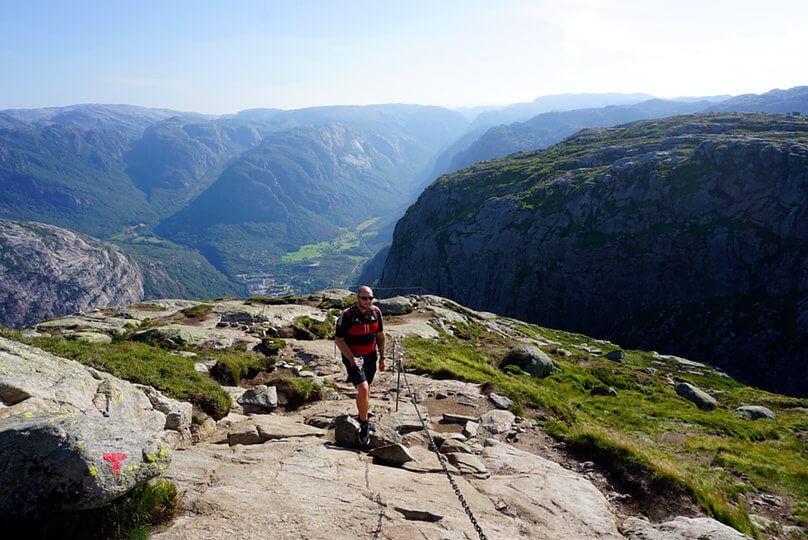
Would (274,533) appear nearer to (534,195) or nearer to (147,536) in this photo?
(147,536)

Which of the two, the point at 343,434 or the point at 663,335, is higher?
the point at 343,434

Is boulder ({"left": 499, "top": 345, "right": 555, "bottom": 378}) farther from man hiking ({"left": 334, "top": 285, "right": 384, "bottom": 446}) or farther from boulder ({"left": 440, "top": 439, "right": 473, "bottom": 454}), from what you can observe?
man hiking ({"left": 334, "top": 285, "right": 384, "bottom": 446})

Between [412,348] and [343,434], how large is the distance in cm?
1984

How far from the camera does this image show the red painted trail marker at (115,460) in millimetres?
7238

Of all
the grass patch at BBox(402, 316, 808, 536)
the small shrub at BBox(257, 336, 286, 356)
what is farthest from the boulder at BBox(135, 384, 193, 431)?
the grass patch at BBox(402, 316, 808, 536)

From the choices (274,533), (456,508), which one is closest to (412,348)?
(456,508)

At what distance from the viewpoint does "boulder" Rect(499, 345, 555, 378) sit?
33.6 metres

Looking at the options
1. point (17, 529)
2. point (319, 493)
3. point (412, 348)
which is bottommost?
point (412, 348)

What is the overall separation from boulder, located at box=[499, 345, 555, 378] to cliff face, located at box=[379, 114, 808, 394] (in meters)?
67.6

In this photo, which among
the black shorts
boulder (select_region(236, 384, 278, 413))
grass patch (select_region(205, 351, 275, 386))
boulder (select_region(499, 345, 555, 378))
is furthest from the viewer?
boulder (select_region(499, 345, 555, 378))

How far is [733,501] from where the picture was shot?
14219 millimetres

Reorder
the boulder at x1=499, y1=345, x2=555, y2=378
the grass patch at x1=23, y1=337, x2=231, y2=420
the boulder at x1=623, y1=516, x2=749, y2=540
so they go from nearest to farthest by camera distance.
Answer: the boulder at x1=623, y1=516, x2=749, y2=540, the grass patch at x1=23, y1=337, x2=231, y2=420, the boulder at x1=499, y1=345, x2=555, y2=378

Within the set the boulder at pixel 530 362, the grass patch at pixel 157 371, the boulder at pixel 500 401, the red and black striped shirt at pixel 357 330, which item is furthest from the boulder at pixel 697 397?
the grass patch at pixel 157 371

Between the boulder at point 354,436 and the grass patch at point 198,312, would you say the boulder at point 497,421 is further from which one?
the grass patch at point 198,312
